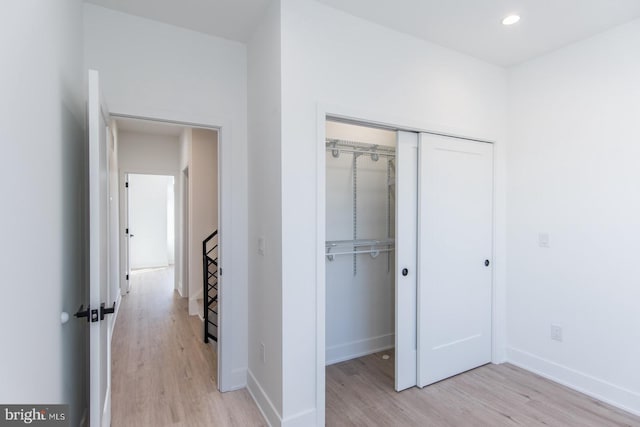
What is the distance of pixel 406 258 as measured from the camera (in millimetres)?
2688

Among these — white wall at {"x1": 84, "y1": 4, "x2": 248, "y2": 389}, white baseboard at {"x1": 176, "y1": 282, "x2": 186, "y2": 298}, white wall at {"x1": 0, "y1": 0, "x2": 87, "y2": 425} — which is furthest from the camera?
white baseboard at {"x1": 176, "y1": 282, "x2": 186, "y2": 298}

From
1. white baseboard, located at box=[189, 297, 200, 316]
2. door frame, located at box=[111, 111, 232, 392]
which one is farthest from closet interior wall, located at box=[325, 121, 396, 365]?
white baseboard, located at box=[189, 297, 200, 316]

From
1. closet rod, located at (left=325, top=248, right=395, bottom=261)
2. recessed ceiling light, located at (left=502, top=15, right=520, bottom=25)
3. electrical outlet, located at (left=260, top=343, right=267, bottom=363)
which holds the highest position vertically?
recessed ceiling light, located at (left=502, top=15, right=520, bottom=25)

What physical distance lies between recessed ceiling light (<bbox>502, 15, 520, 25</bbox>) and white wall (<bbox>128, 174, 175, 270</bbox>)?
810 cm

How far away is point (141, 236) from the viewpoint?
846 centimetres

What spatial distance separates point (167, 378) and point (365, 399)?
1689 millimetres

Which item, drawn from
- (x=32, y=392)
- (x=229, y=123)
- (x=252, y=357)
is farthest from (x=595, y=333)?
(x=32, y=392)

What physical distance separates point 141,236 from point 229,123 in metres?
7.09

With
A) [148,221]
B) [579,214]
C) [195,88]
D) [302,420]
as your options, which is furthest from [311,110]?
[148,221]

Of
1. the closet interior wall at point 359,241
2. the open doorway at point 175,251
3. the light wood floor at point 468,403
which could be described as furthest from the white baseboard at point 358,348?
the open doorway at point 175,251

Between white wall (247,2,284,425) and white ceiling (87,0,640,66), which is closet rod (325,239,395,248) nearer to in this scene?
white wall (247,2,284,425)

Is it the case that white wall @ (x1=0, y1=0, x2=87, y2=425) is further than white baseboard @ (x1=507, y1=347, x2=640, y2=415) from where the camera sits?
No

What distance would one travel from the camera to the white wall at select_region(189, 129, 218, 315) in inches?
183

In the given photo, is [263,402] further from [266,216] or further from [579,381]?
[579,381]
